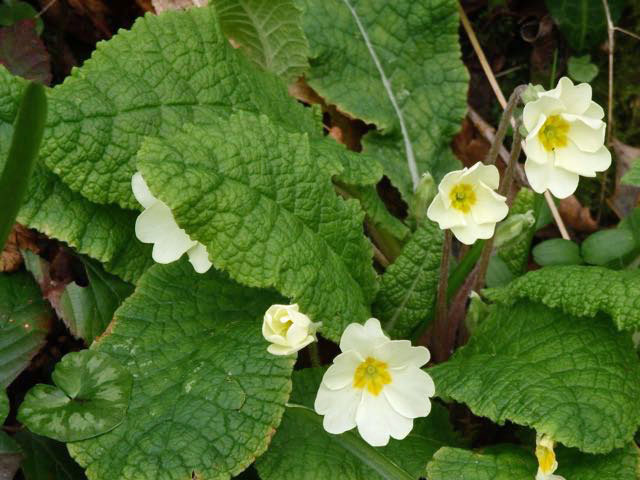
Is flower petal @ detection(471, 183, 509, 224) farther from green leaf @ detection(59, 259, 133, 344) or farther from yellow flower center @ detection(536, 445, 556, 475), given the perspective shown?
green leaf @ detection(59, 259, 133, 344)

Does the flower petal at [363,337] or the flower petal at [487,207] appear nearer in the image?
the flower petal at [363,337]

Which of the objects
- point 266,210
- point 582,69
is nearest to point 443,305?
point 266,210

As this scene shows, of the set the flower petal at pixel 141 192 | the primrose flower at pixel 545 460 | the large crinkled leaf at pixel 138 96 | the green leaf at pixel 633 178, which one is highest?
the large crinkled leaf at pixel 138 96

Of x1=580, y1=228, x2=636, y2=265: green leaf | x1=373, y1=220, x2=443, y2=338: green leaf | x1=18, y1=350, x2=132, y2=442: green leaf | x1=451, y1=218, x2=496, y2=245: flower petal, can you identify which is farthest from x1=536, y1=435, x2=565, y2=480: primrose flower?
x1=18, y1=350, x2=132, y2=442: green leaf

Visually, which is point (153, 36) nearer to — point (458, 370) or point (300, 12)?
point (300, 12)

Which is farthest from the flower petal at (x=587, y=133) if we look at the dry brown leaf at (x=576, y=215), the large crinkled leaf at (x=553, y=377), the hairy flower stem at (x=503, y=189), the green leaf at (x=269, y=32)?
the dry brown leaf at (x=576, y=215)

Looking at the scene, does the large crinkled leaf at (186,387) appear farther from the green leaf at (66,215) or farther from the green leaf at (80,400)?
the green leaf at (66,215)

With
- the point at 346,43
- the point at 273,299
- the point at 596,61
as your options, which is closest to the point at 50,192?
the point at 273,299

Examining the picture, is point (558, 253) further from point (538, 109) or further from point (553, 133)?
point (538, 109)
